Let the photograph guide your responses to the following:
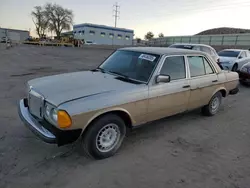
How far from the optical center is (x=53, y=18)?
248 ft

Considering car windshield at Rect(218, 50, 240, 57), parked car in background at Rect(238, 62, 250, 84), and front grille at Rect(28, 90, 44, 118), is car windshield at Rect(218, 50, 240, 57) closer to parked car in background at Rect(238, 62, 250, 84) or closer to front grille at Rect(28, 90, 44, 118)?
parked car in background at Rect(238, 62, 250, 84)

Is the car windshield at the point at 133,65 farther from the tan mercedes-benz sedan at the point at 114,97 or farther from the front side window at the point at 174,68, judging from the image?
the front side window at the point at 174,68

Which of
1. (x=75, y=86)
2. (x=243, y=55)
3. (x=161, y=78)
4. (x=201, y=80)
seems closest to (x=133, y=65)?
(x=161, y=78)

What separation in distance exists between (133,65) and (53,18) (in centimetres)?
8049

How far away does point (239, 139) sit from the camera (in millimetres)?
4328

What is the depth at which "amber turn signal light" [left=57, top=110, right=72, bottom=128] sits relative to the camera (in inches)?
109

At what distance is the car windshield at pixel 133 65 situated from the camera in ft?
12.6

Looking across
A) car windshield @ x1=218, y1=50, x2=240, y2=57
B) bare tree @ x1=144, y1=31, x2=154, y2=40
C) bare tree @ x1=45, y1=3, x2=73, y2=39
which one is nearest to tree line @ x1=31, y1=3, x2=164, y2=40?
bare tree @ x1=45, y1=3, x2=73, y2=39

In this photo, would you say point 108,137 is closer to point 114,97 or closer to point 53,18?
point 114,97

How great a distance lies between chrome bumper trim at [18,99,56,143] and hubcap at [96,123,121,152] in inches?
27.1

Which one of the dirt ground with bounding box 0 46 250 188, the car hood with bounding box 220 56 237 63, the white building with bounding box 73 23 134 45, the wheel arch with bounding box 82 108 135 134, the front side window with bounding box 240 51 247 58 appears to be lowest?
the dirt ground with bounding box 0 46 250 188

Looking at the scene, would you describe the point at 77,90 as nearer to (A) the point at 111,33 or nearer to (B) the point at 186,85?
(B) the point at 186,85

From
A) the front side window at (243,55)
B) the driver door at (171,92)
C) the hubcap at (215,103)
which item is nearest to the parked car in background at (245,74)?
the front side window at (243,55)

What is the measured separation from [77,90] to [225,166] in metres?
2.58
